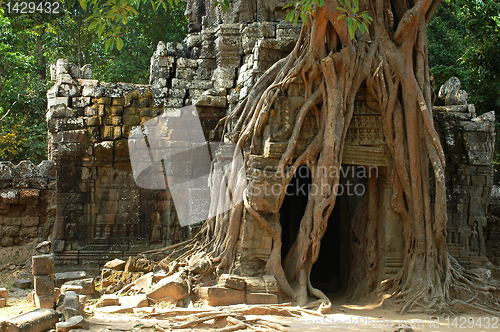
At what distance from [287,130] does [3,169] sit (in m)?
5.50

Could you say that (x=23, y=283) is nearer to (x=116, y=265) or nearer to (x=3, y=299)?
(x=3, y=299)

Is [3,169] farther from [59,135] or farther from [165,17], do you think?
[165,17]

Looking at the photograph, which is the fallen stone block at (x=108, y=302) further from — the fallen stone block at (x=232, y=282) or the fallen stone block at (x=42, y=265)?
the fallen stone block at (x=232, y=282)

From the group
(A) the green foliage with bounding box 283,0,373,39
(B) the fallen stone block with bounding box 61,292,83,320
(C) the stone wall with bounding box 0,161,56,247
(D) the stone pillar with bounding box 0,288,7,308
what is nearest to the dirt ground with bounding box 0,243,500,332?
(D) the stone pillar with bounding box 0,288,7,308

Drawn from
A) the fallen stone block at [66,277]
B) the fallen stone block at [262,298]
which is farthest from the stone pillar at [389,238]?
the fallen stone block at [66,277]

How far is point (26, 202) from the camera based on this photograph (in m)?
8.91

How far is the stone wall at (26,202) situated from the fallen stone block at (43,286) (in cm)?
367

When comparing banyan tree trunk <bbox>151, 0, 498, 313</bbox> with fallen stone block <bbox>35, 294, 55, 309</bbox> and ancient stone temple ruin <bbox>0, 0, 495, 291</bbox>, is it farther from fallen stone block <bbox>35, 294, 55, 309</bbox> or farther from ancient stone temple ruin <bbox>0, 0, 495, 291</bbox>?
fallen stone block <bbox>35, 294, 55, 309</bbox>

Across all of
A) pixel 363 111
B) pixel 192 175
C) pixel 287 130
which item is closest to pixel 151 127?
pixel 192 175

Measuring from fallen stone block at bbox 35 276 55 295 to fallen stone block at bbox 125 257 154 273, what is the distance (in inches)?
68.8

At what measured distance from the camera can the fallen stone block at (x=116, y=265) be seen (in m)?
7.34

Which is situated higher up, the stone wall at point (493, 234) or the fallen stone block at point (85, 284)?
the stone wall at point (493, 234)

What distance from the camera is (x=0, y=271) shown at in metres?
8.58

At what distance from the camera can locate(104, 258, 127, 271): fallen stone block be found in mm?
7336
